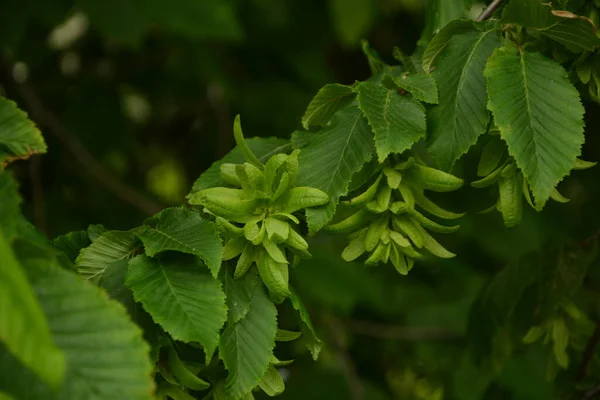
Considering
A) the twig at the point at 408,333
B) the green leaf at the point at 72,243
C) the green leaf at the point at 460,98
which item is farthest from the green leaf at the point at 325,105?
the twig at the point at 408,333

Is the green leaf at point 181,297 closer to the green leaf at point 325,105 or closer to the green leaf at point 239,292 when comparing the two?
the green leaf at point 239,292

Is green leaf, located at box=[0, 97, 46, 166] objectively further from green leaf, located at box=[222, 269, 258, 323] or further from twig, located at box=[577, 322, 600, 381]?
twig, located at box=[577, 322, 600, 381]

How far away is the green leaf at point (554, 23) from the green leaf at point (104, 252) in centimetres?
63

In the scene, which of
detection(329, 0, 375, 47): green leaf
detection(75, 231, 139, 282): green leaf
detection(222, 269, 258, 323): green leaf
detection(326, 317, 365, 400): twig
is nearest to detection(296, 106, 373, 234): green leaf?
detection(222, 269, 258, 323): green leaf

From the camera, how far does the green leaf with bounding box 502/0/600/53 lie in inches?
41.9

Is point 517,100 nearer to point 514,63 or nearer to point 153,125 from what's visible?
point 514,63

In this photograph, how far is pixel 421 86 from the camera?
1.11m

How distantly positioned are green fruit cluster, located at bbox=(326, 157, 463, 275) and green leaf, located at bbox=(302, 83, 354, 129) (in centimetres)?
14

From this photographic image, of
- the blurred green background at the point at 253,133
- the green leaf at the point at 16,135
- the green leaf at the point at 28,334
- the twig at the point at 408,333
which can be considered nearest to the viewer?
the green leaf at the point at 28,334

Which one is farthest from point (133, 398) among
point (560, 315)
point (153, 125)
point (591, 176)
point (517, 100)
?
point (153, 125)

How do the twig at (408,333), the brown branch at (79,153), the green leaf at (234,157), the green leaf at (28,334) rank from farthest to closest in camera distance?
the twig at (408,333) < the brown branch at (79,153) < the green leaf at (234,157) < the green leaf at (28,334)

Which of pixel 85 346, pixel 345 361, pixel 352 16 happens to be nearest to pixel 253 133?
pixel 352 16

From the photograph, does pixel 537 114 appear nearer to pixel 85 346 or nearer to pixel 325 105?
pixel 325 105

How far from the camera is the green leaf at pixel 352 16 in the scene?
97.1 inches
